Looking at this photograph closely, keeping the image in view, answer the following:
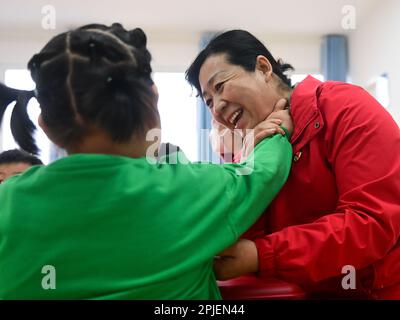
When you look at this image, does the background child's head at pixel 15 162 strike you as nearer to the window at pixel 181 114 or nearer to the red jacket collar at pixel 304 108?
the red jacket collar at pixel 304 108

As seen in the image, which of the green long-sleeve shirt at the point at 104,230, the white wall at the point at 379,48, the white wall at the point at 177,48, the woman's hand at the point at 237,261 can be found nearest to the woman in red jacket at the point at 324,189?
the woman's hand at the point at 237,261

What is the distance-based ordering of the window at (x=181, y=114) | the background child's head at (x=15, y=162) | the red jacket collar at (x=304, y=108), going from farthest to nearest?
the window at (x=181, y=114), the background child's head at (x=15, y=162), the red jacket collar at (x=304, y=108)

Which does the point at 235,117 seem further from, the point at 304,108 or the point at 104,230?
the point at 104,230

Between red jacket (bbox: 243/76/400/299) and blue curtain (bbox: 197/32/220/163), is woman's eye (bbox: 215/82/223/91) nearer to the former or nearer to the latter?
red jacket (bbox: 243/76/400/299)

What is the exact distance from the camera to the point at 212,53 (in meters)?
1.25


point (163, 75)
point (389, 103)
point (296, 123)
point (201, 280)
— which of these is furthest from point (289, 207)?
point (163, 75)

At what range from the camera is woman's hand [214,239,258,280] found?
0.83 m

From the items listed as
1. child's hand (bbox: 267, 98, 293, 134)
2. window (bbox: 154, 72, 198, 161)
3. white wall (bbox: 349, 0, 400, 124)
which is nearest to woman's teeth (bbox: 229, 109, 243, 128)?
child's hand (bbox: 267, 98, 293, 134)

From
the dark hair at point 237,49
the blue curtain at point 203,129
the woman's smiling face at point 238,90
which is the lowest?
the blue curtain at point 203,129

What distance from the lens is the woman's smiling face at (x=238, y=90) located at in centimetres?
122

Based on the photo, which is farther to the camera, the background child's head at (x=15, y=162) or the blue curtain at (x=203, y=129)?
the blue curtain at (x=203, y=129)

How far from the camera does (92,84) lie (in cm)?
72

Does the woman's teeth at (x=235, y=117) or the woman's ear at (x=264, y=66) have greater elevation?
the woman's ear at (x=264, y=66)

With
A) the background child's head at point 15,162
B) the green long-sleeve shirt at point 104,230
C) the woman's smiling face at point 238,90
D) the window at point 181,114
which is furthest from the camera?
the window at point 181,114
